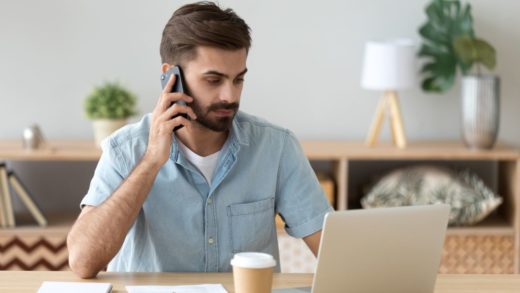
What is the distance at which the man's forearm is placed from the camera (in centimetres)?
208

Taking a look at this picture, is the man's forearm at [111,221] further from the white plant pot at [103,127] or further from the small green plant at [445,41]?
the small green plant at [445,41]

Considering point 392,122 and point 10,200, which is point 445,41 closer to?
point 392,122

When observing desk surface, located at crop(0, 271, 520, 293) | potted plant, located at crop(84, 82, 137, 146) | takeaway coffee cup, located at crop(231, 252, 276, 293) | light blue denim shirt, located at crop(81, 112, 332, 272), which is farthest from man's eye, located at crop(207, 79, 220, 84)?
potted plant, located at crop(84, 82, 137, 146)

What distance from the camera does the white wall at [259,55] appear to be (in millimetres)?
3846

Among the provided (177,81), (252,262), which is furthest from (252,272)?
(177,81)

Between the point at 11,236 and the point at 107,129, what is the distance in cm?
55

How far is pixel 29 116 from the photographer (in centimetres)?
389

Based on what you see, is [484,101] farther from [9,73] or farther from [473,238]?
[9,73]

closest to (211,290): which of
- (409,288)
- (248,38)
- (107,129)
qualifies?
(409,288)

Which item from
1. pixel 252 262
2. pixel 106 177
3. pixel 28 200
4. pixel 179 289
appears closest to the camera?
pixel 252 262

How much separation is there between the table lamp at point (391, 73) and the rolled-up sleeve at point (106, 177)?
1.64 meters

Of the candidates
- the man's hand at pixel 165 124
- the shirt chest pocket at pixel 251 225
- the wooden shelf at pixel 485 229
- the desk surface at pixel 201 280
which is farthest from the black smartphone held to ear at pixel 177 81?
the wooden shelf at pixel 485 229

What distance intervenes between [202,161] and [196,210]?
0.13 meters

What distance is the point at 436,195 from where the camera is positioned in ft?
11.9
